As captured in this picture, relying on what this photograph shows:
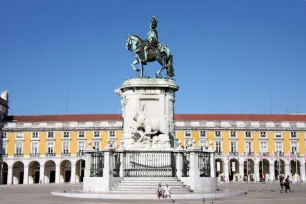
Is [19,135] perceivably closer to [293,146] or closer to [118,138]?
[118,138]

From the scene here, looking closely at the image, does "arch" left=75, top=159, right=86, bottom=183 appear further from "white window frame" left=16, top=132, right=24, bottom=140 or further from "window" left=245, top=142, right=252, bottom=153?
"window" left=245, top=142, right=252, bottom=153

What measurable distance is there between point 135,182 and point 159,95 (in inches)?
228

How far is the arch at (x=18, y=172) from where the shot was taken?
78.1 m

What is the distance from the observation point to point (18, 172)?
79.4 meters

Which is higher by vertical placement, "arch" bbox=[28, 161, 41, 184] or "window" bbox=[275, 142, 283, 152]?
"window" bbox=[275, 142, 283, 152]

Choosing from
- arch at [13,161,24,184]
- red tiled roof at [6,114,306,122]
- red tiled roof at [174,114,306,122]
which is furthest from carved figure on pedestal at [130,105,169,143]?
arch at [13,161,24,184]

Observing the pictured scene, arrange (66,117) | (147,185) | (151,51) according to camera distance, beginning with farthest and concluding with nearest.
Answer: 1. (66,117)
2. (151,51)
3. (147,185)

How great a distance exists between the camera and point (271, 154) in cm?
7944

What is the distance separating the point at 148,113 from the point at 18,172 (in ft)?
190

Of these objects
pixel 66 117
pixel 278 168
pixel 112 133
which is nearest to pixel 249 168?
pixel 278 168

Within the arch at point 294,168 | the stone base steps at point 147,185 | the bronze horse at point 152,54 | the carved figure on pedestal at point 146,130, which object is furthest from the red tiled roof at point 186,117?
the stone base steps at point 147,185

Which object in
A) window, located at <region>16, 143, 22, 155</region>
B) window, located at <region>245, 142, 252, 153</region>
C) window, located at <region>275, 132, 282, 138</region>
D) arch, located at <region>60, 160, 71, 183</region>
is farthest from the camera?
window, located at <region>245, 142, 252, 153</region>

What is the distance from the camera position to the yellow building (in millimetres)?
77938

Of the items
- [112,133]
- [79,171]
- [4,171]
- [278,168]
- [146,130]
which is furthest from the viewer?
[278,168]
